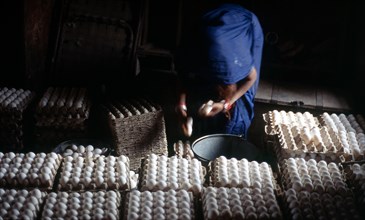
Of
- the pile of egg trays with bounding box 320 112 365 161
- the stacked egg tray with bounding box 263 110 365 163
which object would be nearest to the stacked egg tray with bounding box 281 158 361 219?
the stacked egg tray with bounding box 263 110 365 163

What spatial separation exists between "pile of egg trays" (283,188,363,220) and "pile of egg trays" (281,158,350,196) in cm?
8

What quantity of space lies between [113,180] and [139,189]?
0.25 m

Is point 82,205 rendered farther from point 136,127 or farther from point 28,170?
point 136,127

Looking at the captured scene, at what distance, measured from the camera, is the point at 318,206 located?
3.65 meters

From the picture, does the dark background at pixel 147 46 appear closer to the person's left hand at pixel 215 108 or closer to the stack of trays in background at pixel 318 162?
the person's left hand at pixel 215 108

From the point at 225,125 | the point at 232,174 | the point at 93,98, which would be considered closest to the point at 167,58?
the point at 93,98

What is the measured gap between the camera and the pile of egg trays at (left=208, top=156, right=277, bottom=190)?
396 cm

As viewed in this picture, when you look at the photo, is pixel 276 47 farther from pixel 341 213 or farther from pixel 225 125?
pixel 341 213

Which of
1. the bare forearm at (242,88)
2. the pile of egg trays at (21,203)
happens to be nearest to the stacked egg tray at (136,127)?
the bare forearm at (242,88)

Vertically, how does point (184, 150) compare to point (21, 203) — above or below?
below

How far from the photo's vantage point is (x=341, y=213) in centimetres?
359

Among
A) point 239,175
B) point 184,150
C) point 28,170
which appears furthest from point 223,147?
point 28,170

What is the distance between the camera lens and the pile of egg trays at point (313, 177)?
3.90m

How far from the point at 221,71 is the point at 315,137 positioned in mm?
1186
